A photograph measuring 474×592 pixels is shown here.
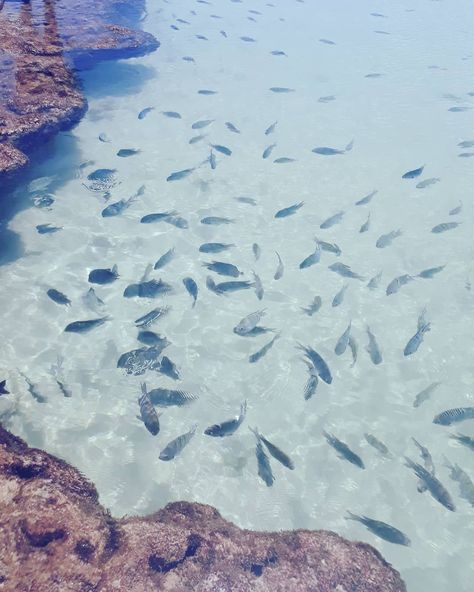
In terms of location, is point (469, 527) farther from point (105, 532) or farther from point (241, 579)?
point (105, 532)

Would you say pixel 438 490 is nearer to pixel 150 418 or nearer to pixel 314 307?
pixel 150 418

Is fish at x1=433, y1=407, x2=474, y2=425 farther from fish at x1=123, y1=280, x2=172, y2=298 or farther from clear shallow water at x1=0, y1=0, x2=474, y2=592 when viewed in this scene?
fish at x1=123, y1=280, x2=172, y2=298

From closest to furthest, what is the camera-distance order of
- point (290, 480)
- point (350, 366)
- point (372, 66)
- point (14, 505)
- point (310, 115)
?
point (14, 505) < point (290, 480) < point (350, 366) < point (310, 115) < point (372, 66)

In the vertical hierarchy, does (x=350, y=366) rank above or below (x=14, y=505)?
below

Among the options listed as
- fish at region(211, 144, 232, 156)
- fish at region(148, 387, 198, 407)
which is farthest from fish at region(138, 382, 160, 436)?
fish at region(211, 144, 232, 156)

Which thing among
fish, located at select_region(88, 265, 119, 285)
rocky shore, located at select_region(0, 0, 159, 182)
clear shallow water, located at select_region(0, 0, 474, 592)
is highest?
rocky shore, located at select_region(0, 0, 159, 182)

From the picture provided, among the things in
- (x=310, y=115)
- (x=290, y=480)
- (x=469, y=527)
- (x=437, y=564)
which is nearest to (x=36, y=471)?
(x=290, y=480)

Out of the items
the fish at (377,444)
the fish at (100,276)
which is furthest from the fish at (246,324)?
the fish at (377,444)
